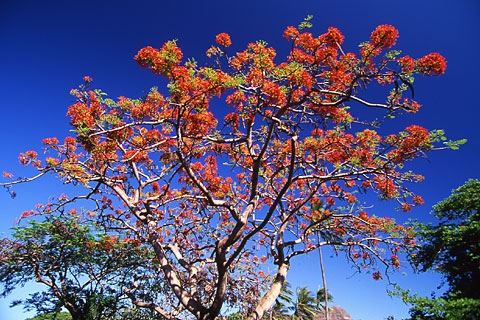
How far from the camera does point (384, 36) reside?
4941mm

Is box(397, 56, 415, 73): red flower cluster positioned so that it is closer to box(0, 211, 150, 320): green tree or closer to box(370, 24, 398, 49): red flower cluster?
box(370, 24, 398, 49): red flower cluster

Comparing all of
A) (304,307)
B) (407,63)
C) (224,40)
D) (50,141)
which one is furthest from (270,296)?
(304,307)

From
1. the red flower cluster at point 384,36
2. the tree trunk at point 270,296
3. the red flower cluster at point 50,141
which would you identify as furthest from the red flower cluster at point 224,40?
the tree trunk at point 270,296

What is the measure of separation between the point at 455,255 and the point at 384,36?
17.1 ft

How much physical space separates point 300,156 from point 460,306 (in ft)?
13.8

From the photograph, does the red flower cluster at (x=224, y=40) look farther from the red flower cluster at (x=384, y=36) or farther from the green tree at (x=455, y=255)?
the green tree at (x=455, y=255)

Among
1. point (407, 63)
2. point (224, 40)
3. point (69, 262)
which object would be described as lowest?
point (69, 262)

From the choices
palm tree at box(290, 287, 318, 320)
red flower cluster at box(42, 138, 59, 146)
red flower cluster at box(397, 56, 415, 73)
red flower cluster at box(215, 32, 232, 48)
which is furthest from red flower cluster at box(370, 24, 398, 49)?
palm tree at box(290, 287, 318, 320)

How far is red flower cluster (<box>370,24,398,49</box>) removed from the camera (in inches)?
194

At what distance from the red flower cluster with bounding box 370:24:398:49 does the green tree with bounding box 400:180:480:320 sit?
401 centimetres

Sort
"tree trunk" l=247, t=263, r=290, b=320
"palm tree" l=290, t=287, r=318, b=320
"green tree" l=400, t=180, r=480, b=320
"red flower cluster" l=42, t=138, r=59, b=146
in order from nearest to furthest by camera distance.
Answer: "green tree" l=400, t=180, r=480, b=320 → "tree trunk" l=247, t=263, r=290, b=320 → "red flower cluster" l=42, t=138, r=59, b=146 → "palm tree" l=290, t=287, r=318, b=320

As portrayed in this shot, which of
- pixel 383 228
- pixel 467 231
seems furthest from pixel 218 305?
pixel 467 231

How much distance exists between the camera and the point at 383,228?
7.24 meters

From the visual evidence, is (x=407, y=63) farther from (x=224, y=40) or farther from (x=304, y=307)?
(x=304, y=307)
